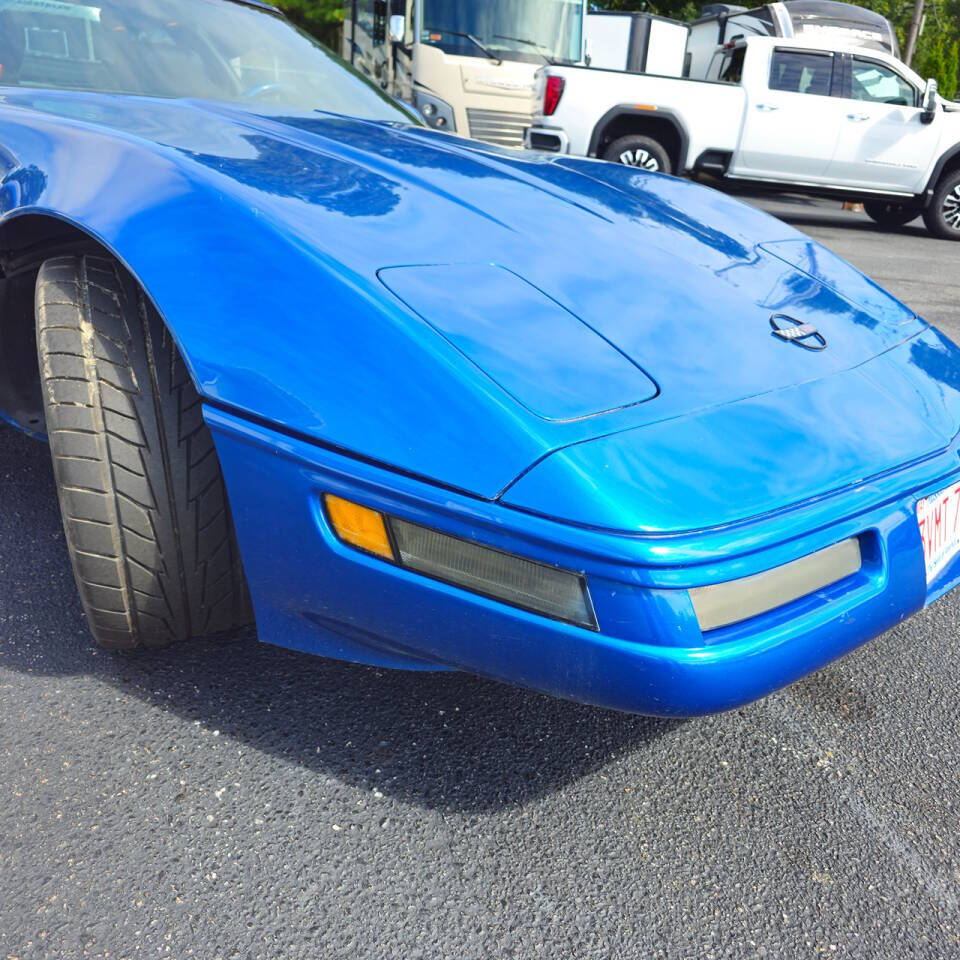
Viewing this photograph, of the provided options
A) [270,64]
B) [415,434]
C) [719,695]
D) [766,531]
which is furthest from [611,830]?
[270,64]

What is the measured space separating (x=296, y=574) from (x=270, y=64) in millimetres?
1849

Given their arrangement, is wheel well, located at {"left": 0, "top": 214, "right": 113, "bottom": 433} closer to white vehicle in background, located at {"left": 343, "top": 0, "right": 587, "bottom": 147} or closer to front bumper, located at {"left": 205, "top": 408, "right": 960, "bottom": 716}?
front bumper, located at {"left": 205, "top": 408, "right": 960, "bottom": 716}

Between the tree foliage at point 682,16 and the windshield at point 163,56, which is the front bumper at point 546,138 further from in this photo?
the windshield at point 163,56

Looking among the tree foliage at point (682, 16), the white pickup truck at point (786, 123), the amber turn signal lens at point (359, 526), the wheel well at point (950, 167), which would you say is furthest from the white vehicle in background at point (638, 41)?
the amber turn signal lens at point (359, 526)

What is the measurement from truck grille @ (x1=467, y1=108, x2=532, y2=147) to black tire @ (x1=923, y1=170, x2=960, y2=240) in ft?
13.3

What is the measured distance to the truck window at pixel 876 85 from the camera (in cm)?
837

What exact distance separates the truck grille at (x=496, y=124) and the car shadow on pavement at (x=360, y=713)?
7.06m

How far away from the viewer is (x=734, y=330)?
1.53 metres

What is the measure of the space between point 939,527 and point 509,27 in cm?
772

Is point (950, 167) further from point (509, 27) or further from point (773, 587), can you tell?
point (773, 587)

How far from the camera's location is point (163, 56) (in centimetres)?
236

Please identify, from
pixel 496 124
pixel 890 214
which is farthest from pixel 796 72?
pixel 496 124

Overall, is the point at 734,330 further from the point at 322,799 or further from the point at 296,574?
the point at 322,799

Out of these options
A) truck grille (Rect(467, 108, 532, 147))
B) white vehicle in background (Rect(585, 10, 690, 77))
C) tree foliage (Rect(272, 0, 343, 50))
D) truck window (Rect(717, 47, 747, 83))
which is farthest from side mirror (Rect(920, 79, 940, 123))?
tree foliage (Rect(272, 0, 343, 50))
